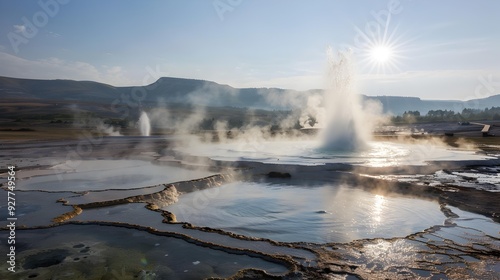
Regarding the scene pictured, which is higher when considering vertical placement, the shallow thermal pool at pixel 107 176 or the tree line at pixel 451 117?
the tree line at pixel 451 117

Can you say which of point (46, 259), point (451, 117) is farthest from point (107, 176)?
point (451, 117)

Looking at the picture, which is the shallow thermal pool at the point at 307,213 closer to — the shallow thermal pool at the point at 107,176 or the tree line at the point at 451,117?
the shallow thermal pool at the point at 107,176

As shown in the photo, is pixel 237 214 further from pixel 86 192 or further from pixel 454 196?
pixel 454 196

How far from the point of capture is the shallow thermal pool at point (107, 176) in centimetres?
1205

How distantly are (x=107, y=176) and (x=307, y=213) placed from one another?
8.86 meters

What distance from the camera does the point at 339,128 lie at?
25312 millimetres

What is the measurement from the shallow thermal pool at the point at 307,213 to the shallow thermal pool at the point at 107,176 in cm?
256

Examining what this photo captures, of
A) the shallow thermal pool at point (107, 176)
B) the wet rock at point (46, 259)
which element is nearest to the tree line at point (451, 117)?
the shallow thermal pool at point (107, 176)

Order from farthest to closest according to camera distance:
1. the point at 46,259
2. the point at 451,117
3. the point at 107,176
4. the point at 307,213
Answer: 1. the point at 451,117
2. the point at 107,176
3. the point at 307,213
4. the point at 46,259

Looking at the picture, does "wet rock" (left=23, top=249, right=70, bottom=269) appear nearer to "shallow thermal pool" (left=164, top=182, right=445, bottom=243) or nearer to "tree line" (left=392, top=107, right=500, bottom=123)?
"shallow thermal pool" (left=164, top=182, right=445, bottom=243)

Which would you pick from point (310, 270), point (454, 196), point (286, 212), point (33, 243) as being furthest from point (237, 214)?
point (454, 196)

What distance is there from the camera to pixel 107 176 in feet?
46.6

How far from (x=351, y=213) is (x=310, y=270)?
13.2 feet

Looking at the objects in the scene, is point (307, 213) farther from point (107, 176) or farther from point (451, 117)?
point (451, 117)
